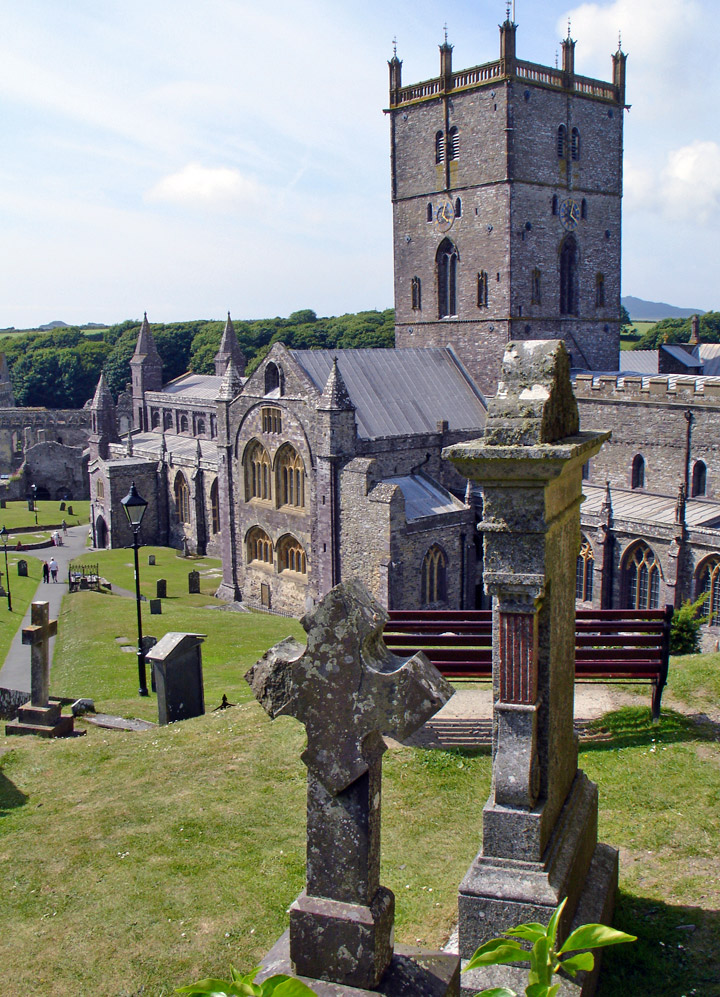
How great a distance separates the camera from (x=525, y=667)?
608cm

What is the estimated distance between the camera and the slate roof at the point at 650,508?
80.2 feet

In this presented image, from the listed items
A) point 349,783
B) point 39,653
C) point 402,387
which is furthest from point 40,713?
point 402,387

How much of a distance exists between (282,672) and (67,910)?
4531 mm

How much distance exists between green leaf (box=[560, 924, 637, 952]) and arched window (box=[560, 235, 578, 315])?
31.9 metres

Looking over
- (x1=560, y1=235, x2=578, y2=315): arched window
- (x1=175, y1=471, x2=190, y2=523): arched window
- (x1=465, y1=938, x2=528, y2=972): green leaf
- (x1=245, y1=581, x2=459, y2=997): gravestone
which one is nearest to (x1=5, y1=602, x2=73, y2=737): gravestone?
(x1=245, y1=581, x2=459, y2=997): gravestone

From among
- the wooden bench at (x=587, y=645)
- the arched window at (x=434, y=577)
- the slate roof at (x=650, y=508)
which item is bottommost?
the arched window at (x=434, y=577)

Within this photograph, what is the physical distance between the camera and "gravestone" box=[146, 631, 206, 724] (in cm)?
1345

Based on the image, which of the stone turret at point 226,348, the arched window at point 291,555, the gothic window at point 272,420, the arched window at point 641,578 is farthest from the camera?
the stone turret at point 226,348

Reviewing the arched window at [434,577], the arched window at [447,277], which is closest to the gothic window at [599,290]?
the arched window at [447,277]

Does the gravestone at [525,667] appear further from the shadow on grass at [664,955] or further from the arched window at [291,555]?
the arched window at [291,555]

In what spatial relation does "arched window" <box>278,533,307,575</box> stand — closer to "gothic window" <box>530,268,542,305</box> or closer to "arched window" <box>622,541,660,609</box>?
"arched window" <box>622,541,660,609</box>

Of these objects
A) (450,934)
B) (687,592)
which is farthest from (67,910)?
(687,592)

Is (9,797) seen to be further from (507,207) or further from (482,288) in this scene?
(507,207)

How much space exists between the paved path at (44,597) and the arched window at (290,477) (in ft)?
28.3
